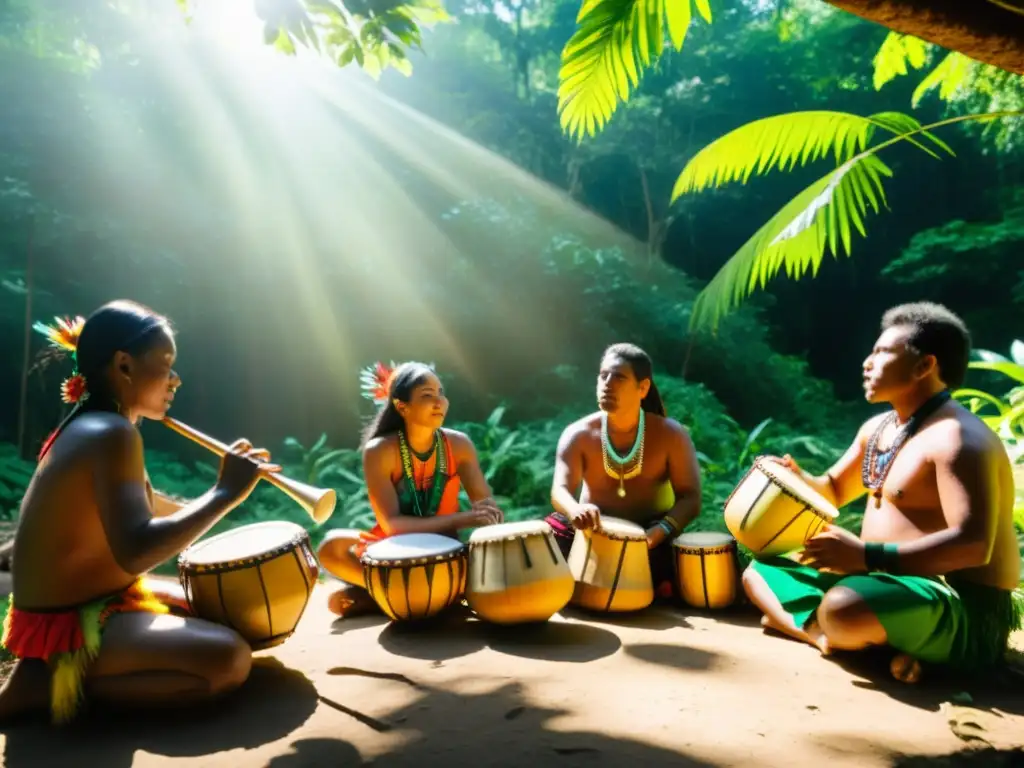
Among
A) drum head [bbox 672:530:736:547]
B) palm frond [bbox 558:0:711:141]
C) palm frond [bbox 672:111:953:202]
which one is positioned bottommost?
drum head [bbox 672:530:736:547]

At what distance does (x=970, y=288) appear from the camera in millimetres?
14758

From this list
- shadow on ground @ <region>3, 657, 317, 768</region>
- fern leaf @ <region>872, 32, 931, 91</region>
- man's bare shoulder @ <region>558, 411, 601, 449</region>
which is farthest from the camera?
fern leaf @ <region>872, 32, 931, 91</region>

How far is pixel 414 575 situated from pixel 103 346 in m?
1.49

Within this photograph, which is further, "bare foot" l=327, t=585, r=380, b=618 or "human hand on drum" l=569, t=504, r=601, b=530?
"bare foot" l=327, t=585, r=380, b=618

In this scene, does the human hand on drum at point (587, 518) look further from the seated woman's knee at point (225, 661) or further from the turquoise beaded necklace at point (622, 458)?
the seated woman's knee at point (225, 661)

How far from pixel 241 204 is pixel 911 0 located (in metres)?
11.5

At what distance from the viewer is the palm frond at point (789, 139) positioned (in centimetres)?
343

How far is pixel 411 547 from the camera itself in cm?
294

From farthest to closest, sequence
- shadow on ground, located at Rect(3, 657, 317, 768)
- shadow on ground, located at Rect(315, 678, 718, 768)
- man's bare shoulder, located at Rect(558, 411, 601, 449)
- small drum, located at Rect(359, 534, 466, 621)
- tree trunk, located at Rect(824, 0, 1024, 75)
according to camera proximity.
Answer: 1. man's bare shoulder, located at Rect(558, 411, 601, 449)
2. small drum, located at Rect(359, 534, 466, 621)
3. shadow on ground, located at Rect(3, 657, 317, 768)
4. shadow on ground, located at Rect(315, 678, 718, 768)
5. tree trunk, located at Rect(824, 0, 1024, 75)

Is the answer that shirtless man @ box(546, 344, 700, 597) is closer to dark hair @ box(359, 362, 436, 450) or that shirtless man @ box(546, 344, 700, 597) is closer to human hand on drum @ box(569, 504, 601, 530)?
human hand on drum @ box(569, 504, 601, 530)

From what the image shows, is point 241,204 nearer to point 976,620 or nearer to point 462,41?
point 462,41

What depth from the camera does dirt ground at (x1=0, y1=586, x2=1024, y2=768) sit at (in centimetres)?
194

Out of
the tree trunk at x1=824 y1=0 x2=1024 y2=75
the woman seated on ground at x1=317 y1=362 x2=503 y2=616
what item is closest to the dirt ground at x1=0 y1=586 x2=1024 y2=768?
the woman seated on ground at x1=317 y1=362 x2=503 y2=616

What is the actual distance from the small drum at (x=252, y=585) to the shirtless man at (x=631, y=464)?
1.41m
